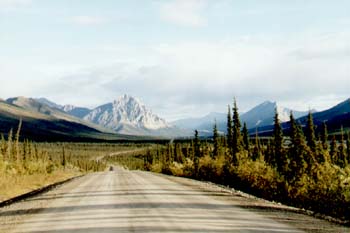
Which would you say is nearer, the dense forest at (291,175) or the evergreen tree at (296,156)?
the dense forest at (291,175)

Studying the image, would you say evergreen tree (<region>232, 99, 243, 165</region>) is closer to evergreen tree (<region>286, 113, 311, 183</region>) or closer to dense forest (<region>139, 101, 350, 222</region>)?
dense forest (<region>139, 101, 350, 222</region>)

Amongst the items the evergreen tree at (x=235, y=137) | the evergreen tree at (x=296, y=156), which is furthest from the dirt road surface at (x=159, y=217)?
the evergreen tree at (x=235, y=137)

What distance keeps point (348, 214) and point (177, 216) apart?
5.42m

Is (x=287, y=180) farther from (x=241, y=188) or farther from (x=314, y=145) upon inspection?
(x=314, y=145)

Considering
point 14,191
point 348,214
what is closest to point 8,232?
point 348,214

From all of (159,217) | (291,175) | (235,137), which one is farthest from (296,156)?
(159,217)

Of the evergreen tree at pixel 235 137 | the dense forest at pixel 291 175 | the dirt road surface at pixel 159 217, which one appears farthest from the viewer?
the evergreen tree at pixel 235 137

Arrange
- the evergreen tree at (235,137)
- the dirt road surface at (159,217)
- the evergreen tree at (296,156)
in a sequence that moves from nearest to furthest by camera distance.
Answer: the dirt road surface at (159,217)
the evergreen tree at (296,156)
the evergreen tree at (235,137)

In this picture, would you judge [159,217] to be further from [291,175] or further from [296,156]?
[296,156]

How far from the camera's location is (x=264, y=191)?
27.2m

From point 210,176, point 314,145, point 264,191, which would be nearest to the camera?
point 264,191

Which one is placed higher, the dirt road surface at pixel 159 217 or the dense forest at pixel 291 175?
the dense forest at pixel 291 175

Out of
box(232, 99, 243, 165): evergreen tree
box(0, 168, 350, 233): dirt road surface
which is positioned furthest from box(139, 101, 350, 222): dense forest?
box(0, 168, 350, 233): dirt road surface

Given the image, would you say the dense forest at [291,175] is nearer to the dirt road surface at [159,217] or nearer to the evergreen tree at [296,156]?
the evergreen tree at [296,156]
